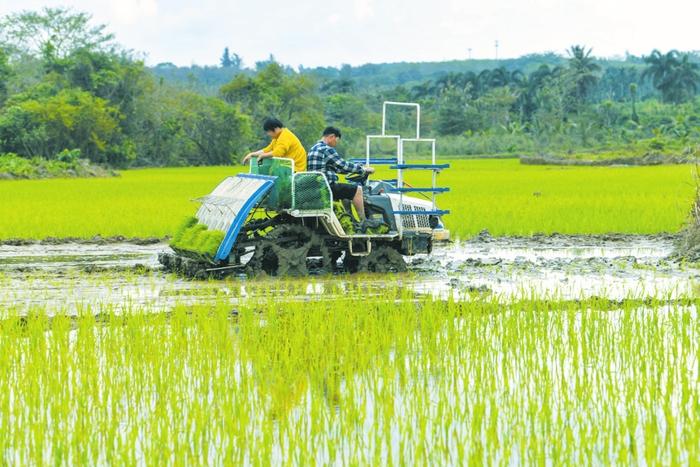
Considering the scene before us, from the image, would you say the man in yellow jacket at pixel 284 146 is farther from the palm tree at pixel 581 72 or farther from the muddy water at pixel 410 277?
the palm tree at pixel 581 72

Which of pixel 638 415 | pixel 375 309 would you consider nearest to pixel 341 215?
pixel 375 309

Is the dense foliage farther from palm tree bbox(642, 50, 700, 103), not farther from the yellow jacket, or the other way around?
the yellow jacket

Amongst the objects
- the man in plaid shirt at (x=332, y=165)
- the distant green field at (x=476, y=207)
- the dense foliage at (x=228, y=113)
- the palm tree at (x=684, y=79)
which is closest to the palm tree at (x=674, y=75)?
the palm tree at (x=684, y=79)

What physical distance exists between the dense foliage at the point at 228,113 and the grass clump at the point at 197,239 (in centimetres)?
3901

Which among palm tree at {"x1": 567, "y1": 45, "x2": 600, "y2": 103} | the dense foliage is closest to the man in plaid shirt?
the dense foliage

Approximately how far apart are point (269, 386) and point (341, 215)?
5.71 m

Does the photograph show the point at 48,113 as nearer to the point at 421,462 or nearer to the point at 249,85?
the point at 249,85

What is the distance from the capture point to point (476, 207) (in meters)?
22.1

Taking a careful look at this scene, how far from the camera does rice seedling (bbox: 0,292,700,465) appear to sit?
5.34m

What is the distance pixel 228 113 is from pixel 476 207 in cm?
3958

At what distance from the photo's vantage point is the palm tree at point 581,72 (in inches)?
3406

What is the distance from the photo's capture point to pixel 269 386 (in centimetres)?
661

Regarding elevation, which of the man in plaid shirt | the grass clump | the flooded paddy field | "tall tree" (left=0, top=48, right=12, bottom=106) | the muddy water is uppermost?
"tall tree" (left=0, top=48, right=12, bottom=106)

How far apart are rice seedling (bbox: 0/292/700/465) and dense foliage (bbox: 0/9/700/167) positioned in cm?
4210
